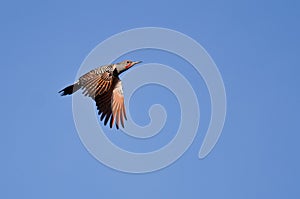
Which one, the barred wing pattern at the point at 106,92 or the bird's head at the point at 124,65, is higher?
the bird's head at the point at 124,65

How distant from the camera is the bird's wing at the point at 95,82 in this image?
20625 millimetres

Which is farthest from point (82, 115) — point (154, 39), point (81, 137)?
point (154, 39)

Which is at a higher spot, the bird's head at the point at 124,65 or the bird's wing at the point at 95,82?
the bird's head at the point at 124,65

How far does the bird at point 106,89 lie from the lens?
2069 cm

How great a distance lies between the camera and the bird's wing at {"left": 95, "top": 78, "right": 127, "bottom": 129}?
21.1 metres

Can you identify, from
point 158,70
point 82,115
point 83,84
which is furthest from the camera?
point 158,70

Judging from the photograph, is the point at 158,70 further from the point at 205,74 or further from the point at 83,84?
the point at 83,84

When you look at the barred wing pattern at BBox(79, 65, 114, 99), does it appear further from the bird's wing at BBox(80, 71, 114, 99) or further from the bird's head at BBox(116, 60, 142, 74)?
the bird's head at BBox(116, 60, 142, 74)

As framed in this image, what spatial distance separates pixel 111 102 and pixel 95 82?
34.0 inches

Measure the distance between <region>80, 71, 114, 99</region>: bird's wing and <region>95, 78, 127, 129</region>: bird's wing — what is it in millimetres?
207

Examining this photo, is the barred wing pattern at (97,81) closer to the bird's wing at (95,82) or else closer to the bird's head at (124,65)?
the bird's wing at (95,82)

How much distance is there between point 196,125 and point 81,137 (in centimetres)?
392

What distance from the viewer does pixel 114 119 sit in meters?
20.9

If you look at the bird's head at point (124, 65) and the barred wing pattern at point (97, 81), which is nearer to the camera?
the barred wing pattern at point (97, 81)
